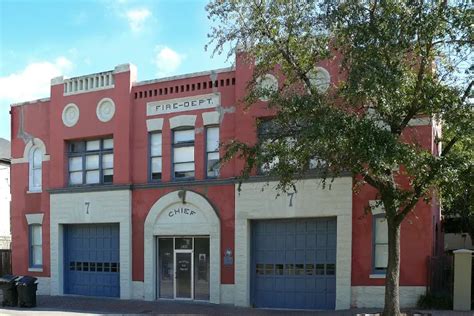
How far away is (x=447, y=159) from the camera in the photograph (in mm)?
11523

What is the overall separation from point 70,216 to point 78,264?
194 centimetres

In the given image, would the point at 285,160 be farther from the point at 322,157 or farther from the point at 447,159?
the point at 447,159

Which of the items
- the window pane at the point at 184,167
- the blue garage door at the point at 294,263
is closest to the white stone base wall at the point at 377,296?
the blue garage door at the point at 294,263

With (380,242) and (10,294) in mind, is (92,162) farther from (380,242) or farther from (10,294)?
(380,242)

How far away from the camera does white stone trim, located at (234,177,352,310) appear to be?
16.6 m

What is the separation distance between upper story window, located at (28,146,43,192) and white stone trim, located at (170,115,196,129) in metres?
6.62

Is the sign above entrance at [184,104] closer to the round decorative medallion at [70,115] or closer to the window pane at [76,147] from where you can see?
the round decorative medallion at [70,115]

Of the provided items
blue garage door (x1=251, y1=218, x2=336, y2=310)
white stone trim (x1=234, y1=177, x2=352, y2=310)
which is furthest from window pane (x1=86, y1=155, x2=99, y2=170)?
blue garage door (x1=251, y1=218, x2=336, y2=310)

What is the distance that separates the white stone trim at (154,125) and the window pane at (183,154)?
1.02 meters

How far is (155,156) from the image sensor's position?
20.3 m

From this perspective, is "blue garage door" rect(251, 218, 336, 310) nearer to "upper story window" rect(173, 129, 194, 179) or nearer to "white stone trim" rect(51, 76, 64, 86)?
"upper story window" rect(173, 129, 194, 179)

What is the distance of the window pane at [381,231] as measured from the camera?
1656 centimetres

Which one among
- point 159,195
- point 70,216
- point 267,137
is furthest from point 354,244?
point 70,216

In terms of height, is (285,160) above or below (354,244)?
above
